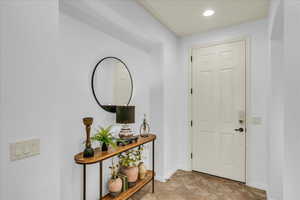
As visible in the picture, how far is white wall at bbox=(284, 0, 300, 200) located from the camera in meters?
0.91

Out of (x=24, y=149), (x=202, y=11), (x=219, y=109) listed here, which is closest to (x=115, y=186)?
(x=24, y=149)

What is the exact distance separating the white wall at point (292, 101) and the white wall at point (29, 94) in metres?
1.54

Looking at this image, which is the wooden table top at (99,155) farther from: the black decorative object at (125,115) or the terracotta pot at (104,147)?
the black decorative object at (125,115)

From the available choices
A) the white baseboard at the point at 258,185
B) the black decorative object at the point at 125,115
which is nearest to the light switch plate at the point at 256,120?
the white baseboard at the point at 258,185

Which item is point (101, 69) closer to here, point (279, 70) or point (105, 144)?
point (105, 144)

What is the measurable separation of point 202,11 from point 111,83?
1625mm

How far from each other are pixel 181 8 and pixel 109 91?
150cm

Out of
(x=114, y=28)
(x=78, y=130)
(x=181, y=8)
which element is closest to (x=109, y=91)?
(x=78, y=130)

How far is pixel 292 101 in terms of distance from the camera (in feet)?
3.08

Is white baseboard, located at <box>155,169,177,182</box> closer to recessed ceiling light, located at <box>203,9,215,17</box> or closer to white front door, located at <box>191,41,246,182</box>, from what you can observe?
white front door, located at <box>191,41,246,182</box>

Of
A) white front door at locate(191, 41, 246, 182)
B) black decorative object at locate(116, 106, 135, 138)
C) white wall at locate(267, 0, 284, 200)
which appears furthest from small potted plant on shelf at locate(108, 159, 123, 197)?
white wall at locate(267, 0, 284, 200)

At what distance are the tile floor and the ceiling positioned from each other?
8.52 feet

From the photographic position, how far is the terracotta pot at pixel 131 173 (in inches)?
80.1

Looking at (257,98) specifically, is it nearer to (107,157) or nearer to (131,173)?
(131,173)
